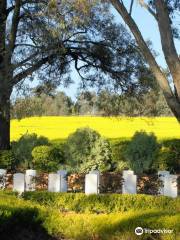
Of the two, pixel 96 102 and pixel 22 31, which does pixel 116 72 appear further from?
pixel 22 31

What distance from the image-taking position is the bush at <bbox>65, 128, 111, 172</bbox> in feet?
51.6

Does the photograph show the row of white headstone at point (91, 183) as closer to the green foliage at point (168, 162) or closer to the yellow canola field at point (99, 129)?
the green foliage at point (168, 162)

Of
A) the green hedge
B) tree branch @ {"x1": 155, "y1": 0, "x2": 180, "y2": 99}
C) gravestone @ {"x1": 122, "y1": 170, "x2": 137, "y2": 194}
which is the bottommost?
the green hedge

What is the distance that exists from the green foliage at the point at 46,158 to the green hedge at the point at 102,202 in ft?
23.4

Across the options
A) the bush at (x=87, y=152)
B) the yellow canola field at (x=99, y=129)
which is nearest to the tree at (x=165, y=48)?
the bush at (x=87, y=152)

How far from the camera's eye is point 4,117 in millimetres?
17812

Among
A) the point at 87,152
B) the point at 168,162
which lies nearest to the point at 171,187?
the point at 87,152

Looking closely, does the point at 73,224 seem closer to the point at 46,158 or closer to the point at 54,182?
the point at 54,182

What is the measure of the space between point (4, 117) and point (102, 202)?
9417mm

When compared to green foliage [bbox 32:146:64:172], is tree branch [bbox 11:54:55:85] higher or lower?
higher

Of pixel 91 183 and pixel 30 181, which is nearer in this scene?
pixel 91 183

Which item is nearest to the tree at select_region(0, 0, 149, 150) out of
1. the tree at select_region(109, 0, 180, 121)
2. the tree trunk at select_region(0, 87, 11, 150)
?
the tree trunk at select_region(0, 87, 11, 150)

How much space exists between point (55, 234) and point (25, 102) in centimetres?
1122

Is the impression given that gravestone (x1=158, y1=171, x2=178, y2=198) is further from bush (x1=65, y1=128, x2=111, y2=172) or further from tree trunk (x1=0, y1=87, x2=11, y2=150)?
tree trunk (x1=0, y1=87, x2=11, y2=150)
